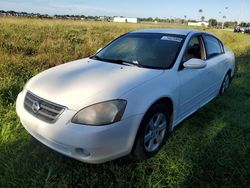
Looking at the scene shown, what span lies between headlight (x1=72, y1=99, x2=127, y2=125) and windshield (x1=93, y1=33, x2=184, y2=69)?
Answer: 1.09m

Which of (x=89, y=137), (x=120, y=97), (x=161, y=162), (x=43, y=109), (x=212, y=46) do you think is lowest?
(x=161, y=162)

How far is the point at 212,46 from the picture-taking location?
4809mm

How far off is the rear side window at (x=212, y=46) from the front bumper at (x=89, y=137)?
2.51 meters

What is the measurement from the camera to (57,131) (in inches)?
99.2

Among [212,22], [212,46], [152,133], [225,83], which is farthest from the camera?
[212,22]

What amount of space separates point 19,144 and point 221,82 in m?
3.97

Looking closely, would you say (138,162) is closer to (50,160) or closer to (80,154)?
(80,154)

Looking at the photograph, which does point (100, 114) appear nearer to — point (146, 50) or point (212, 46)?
point (146, 50)

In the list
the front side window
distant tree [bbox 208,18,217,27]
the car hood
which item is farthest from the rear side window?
distant tree [bbox 208,18,217,27]

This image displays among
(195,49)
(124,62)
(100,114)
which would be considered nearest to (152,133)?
(100,114)

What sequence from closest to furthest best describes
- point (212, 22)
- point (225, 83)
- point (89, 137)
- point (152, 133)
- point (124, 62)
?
point (89, 137)
point (152, 133)
point (124, 62)
point (225, 83)
point (212, 22)

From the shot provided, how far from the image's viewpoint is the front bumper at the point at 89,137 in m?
2.44

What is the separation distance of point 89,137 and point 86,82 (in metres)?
0.74

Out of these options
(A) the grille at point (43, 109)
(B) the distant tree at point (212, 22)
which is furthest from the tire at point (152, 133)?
(B) the distant tree at point (212, 22)
